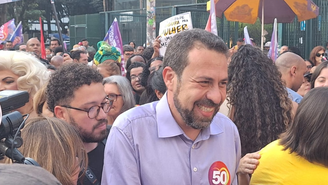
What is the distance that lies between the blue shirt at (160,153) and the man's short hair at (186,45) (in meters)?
0.23

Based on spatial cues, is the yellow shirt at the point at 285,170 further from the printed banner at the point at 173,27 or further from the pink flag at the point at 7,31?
the pink flag at the point at 7,31

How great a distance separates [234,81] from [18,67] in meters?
1.81

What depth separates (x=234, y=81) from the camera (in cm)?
330

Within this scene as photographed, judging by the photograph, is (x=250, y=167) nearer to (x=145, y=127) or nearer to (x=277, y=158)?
(x=277, y=158)

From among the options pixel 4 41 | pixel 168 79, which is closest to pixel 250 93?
pixel 168 79

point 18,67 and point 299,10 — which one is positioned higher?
point 299,10

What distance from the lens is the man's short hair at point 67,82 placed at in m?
2.87

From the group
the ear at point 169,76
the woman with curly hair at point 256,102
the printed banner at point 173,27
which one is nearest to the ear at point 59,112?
the ear at point 169,76

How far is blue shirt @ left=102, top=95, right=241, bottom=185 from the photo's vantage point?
2004 mm

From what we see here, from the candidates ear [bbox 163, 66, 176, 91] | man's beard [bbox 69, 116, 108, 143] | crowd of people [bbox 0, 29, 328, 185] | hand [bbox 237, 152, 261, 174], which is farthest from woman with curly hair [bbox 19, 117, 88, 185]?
hand [bbox 237, 152, 261, 174]

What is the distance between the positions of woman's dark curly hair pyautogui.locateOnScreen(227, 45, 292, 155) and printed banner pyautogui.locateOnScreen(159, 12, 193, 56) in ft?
11.9

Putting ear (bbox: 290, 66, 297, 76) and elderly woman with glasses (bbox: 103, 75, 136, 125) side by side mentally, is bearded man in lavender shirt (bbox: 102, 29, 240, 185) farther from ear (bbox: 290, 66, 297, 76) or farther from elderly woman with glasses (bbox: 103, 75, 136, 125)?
ear (bbox: 290, 66, 297, 76)

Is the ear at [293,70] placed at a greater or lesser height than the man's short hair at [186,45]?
lesser

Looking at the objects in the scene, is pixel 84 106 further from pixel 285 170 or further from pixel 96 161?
pixel 285 170
